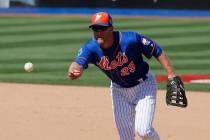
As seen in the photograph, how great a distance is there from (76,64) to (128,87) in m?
0.61

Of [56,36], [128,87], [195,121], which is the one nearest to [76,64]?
[128,87]

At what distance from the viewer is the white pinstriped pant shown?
6.22 meters

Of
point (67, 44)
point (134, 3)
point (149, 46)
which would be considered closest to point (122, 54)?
point (149, 46)

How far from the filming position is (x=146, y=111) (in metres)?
6.21

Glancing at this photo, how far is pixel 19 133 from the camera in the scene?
8.02m

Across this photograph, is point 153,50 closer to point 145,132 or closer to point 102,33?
point 102,33

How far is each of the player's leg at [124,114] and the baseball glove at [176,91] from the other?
1.39ft

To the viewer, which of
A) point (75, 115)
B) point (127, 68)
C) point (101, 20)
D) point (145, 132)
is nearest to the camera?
point (101, 20)

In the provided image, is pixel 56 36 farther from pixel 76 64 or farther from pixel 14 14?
pixel 76 64

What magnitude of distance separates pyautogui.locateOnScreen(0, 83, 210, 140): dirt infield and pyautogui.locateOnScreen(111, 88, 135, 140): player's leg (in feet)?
4.41

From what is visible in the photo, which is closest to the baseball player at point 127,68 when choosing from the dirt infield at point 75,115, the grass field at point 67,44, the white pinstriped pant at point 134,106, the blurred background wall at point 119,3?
the white pinstriped pant at point 134,106

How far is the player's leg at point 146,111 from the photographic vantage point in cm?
617

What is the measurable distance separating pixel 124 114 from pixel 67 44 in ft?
37.9

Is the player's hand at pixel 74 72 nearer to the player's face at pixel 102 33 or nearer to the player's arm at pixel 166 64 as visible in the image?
the player's face at pixel 102 33
